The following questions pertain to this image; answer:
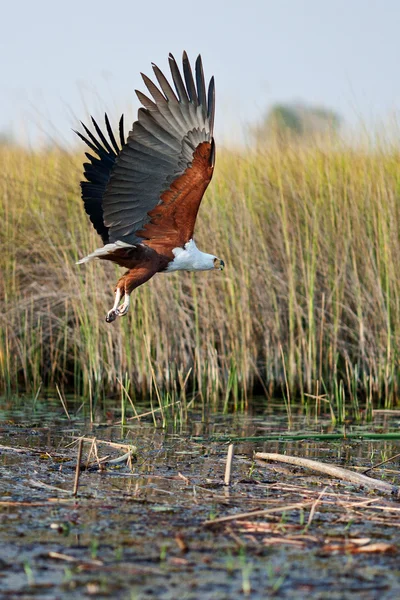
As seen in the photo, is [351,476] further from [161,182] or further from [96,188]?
[96,188]

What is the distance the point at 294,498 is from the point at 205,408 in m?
2.91

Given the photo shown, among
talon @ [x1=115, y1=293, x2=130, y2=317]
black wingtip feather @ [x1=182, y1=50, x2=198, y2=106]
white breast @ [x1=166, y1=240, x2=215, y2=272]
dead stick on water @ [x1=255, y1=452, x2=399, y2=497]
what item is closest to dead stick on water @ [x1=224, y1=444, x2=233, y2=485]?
dead stick on water @ [x1=255, y1=452, x2=399, y2=497]

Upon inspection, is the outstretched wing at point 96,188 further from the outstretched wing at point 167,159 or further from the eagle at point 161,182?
the outstretched wing at point 167,159

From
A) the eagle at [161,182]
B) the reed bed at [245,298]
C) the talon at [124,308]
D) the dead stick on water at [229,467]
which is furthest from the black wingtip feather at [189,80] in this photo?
the reed bed at [245,298]

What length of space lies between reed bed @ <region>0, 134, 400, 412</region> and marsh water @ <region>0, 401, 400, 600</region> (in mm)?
1478

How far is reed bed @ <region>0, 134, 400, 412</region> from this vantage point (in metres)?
7.34

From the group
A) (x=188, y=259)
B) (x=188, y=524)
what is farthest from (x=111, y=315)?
(x=188, y=524)

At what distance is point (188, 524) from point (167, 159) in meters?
2.22

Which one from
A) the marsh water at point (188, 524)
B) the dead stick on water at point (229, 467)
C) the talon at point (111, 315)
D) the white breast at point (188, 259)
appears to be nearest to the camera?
the marsh water at point (188, 524)

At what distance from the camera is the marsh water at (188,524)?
121 inches

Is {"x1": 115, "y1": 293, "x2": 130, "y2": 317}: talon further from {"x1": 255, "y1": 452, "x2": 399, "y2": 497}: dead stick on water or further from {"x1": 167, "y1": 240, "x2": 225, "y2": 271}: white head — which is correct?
{"x1": 255, "y1": 452, "x2": 399, "y2": 497}: dead stick on water

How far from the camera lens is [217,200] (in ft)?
25.1

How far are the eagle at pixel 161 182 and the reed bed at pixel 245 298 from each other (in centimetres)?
158

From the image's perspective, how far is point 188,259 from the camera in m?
5.63
